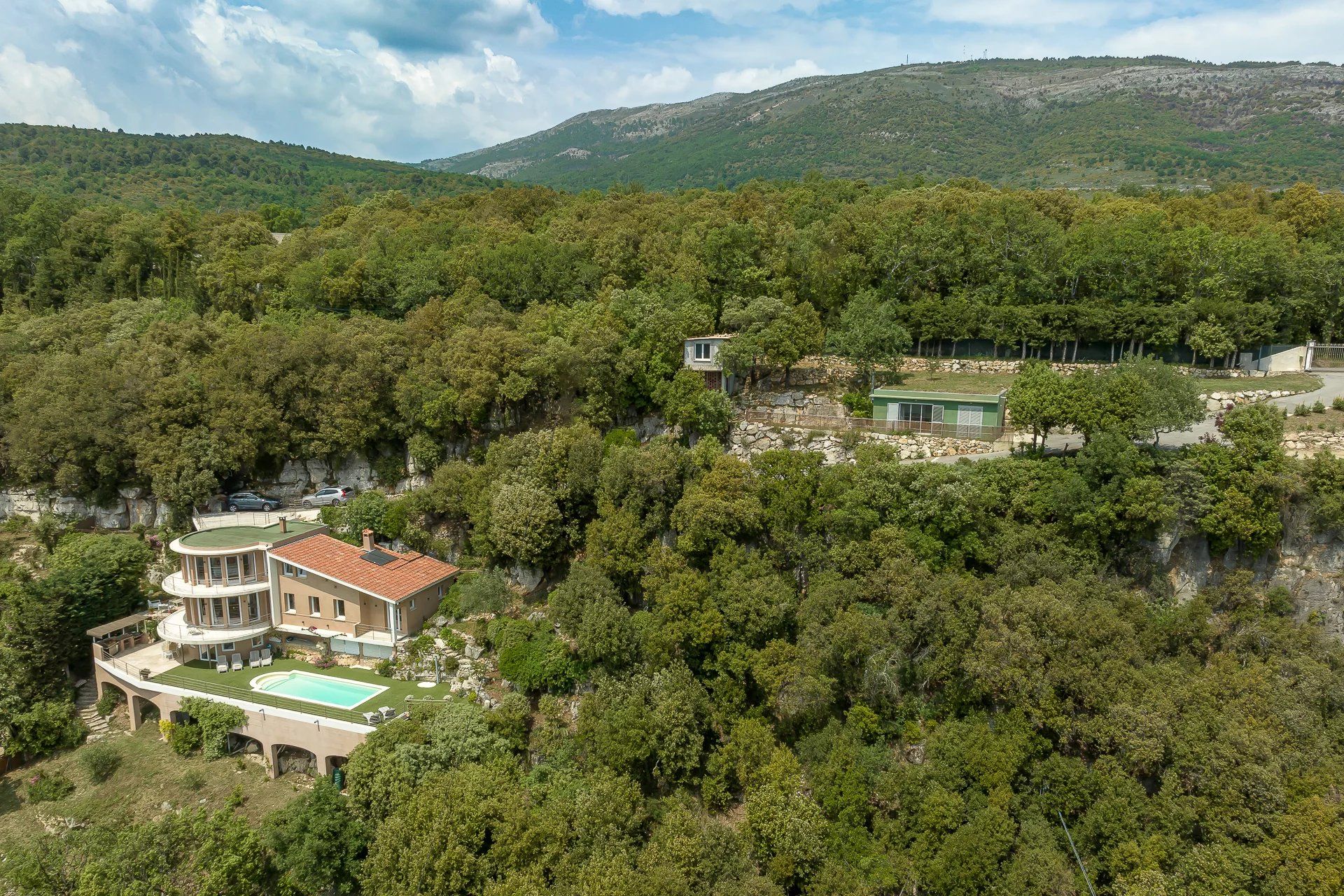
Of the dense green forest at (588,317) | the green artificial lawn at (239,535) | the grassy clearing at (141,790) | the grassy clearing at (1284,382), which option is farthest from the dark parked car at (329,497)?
the grassy clearing at (1284,382)

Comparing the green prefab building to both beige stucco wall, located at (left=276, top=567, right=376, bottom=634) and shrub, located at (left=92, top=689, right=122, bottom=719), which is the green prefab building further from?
shrub, located at (left=92, top=689, right=122, bottom=719)

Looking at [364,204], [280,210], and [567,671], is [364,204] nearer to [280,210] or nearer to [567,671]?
[280,210]

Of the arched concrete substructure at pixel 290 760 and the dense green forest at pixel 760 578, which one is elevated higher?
the dense green forest at pixel 760 578

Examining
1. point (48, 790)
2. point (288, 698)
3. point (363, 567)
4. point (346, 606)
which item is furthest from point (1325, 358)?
point (48, 790)

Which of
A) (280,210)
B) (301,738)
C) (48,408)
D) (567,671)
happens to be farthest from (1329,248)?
(280,210)

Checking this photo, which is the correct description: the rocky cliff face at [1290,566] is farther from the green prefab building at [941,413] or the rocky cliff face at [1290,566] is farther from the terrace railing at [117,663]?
the terrace railing at [117,663]

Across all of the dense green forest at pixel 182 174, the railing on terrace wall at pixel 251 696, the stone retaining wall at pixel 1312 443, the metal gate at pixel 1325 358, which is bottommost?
the railing on terrace wall at pixel 251 696

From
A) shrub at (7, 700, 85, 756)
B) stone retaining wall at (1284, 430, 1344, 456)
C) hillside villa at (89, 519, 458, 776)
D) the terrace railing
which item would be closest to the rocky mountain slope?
stone retaining wall at (1284, 430, 1344, 456)

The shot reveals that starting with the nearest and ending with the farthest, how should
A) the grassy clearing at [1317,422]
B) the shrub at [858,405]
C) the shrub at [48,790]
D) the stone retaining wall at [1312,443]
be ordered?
the shrub at [48,790], the stone retaining wall at [1312,443], the grassy clearing at [1317,422], the shrub at [858,405]
